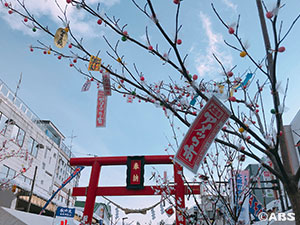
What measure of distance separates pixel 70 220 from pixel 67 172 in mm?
32828

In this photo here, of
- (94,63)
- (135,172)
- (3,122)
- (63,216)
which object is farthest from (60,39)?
(3,122)

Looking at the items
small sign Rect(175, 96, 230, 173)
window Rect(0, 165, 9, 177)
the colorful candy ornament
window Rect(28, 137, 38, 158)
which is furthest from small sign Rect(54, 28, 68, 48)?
window Rect(28, 137, 38, 158)

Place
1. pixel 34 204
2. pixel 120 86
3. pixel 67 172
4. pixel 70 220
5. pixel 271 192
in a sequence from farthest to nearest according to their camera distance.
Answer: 1. pixel 67 172
2. pixel 34 204
3. pixel 271 192
4. pixel 70 220
5. pixel 120 86

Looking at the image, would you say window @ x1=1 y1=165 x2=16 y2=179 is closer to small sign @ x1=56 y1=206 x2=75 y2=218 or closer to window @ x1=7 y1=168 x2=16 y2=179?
window @ x1=7 y1=168 x2=16 y2=179

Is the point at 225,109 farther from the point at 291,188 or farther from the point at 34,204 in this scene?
the point at 34,204

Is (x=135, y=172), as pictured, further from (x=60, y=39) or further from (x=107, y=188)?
(x=60, y=39)

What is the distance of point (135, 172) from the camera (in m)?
10.7

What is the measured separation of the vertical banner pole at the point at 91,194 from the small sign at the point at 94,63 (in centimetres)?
836

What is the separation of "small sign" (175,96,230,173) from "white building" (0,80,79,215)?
12.0m

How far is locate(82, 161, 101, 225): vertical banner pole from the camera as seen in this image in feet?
33.2

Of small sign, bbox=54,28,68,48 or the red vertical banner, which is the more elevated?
the red vertical banner

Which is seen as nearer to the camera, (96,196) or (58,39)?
(58,39)

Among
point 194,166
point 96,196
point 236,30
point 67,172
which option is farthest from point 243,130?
point 67,172

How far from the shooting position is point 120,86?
3.14 m
